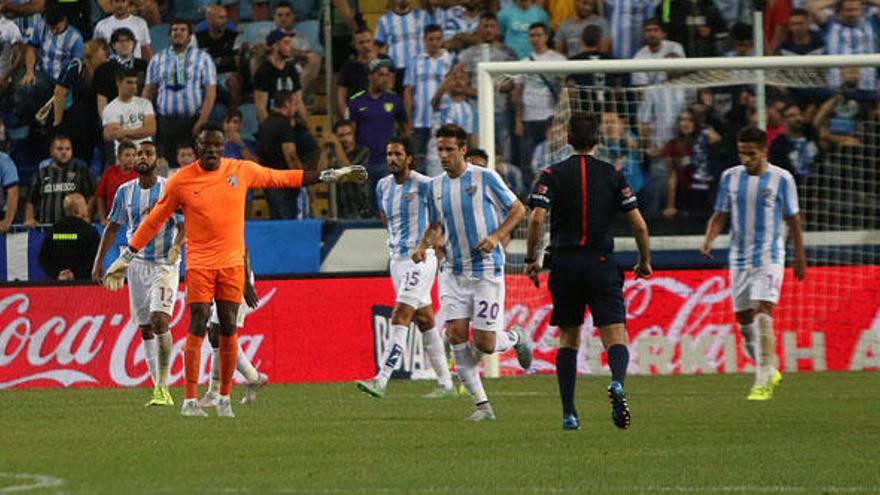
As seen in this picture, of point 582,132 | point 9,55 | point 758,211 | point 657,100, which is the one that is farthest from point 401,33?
point 582,132

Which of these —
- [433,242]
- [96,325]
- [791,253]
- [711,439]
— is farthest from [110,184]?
[711,439]

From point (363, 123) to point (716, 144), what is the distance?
166 inches

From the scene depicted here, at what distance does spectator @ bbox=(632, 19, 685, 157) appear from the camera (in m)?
21.8

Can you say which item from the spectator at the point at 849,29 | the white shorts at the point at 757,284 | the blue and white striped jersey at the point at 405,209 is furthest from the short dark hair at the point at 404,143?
the spectator at the point at 849,29

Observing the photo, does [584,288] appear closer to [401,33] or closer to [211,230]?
[211,230]

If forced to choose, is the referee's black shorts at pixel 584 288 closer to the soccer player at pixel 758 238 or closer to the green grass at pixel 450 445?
the green grass at pixel 450 445

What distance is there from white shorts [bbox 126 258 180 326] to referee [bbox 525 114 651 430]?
5261mm

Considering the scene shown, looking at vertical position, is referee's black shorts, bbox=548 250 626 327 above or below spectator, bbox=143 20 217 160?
below

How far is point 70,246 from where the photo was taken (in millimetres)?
21656

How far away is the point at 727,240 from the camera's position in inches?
862

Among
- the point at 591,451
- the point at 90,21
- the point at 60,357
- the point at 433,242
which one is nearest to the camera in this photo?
the point at 591,451

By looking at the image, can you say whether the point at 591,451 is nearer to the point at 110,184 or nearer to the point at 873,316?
the point at 873,316

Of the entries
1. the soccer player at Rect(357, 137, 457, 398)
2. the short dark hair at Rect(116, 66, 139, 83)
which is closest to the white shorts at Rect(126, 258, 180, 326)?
the soccer player at Rect(357, 137, 457, 398)

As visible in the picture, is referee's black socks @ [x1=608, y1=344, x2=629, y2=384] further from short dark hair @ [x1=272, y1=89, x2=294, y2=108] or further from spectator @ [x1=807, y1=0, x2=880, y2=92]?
short dark hair @ [x1=272, y1=89, x2=294, y2=108]
